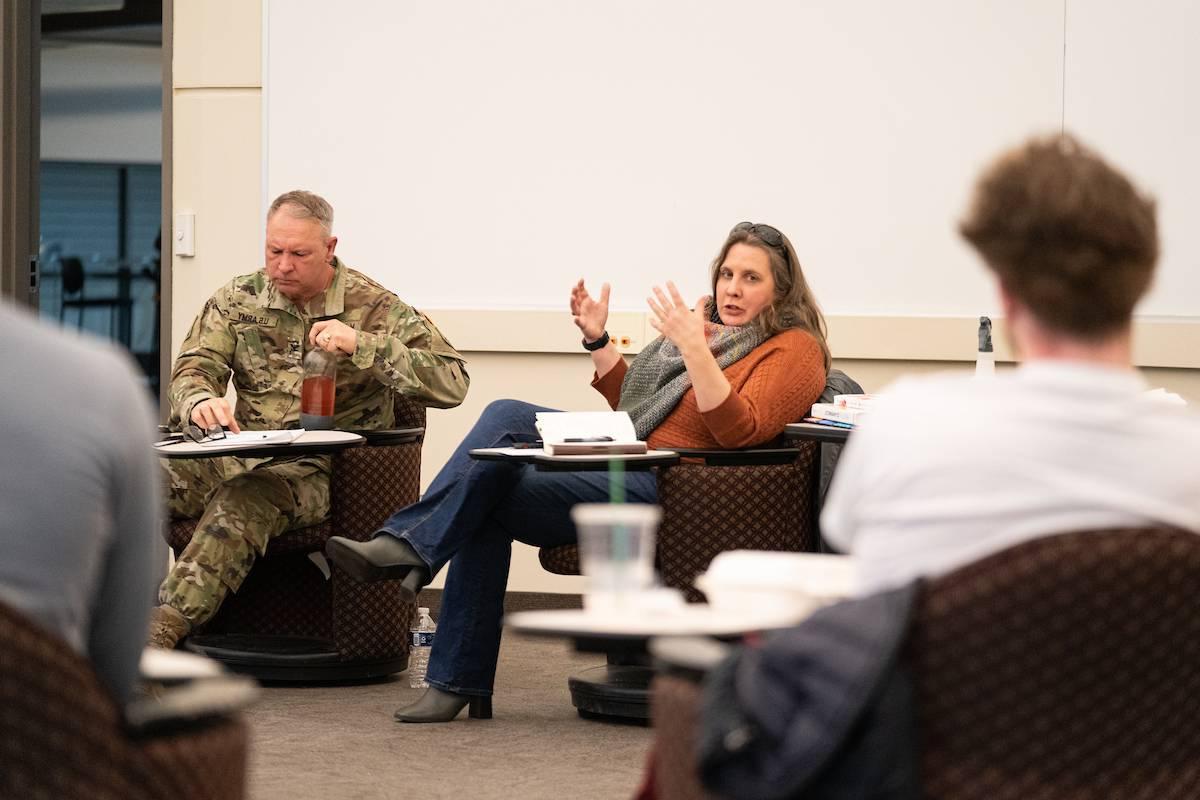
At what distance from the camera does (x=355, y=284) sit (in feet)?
15.0

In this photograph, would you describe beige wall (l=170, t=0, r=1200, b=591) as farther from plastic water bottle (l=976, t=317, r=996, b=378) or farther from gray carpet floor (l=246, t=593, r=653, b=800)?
gray carpet floor (l=246, t=593, r=653, b=800)

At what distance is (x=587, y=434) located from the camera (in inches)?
145

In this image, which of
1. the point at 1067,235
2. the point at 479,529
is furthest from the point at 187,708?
the point at 479,529

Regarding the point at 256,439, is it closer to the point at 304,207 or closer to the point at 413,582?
the point at 413,582

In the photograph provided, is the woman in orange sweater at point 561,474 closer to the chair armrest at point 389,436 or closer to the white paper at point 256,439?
the white paper at point 256,439

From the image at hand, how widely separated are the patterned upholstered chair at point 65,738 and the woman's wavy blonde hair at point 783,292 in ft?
9.46

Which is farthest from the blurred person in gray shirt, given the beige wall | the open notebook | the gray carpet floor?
the beige wall

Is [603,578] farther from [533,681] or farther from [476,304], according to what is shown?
[476,304]

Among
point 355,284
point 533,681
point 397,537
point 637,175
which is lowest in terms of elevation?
point 533,681

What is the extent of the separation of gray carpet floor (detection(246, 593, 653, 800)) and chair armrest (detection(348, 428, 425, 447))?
0.68m

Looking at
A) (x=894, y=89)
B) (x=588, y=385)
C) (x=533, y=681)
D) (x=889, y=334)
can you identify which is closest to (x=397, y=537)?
(x=533, y=681)

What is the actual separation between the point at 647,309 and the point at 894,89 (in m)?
1.09

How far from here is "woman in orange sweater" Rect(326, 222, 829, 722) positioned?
384 centimetres

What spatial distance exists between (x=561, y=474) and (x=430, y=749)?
0.76 m
